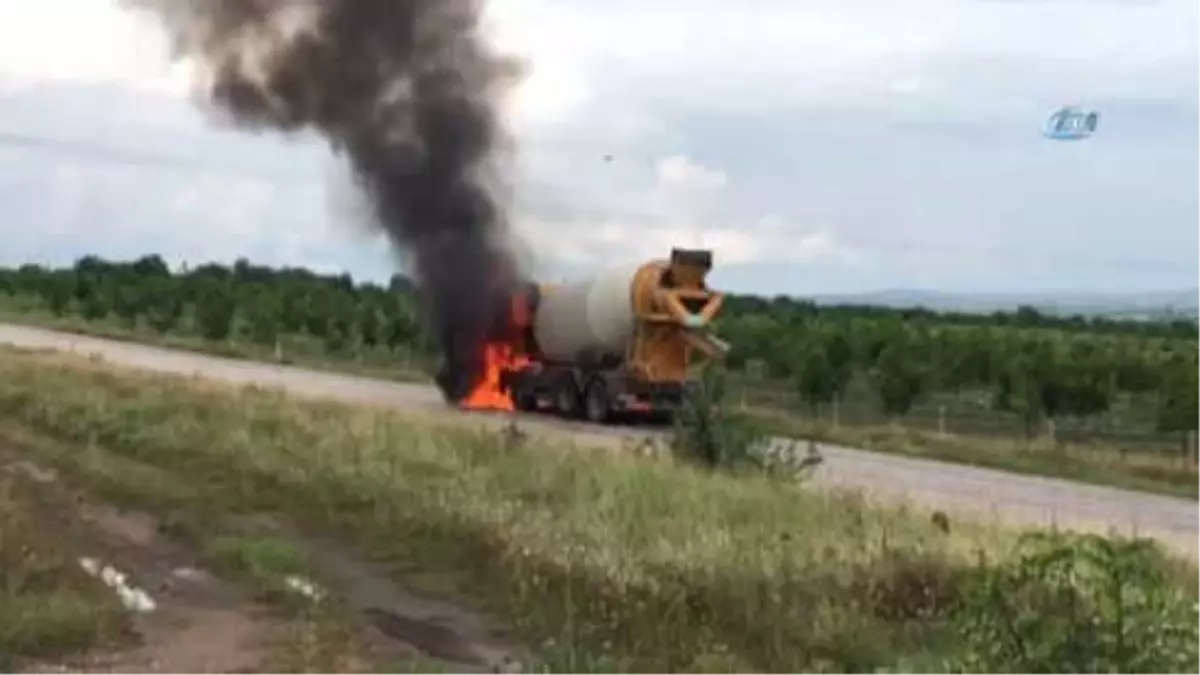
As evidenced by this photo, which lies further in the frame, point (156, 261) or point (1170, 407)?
point (156, 261)

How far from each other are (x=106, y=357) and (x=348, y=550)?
3599cm

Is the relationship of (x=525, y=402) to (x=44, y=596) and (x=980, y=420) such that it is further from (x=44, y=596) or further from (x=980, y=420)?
(x=44, y=596)

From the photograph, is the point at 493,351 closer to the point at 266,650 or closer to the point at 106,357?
the point at 106,357

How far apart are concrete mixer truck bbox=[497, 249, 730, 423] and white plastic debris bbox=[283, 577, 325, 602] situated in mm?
23966

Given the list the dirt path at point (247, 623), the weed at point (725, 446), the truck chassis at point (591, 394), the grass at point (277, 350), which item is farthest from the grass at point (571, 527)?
the grass at point (277, 350)

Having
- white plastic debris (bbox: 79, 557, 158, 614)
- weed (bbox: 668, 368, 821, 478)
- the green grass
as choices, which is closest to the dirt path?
white plastic debris (bbox: 79, 557, 158, 614)

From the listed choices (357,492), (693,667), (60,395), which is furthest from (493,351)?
(693,667)

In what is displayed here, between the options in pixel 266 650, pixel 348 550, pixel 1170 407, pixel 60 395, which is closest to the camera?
pixel 266 650

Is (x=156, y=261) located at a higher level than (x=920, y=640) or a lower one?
higher

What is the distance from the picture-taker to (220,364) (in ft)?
182

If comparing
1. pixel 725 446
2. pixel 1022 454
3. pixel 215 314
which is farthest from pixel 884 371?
pixel 215 314

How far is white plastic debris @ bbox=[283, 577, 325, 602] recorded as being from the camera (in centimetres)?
1548

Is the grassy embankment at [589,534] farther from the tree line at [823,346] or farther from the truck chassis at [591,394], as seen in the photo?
the tree line at [823,346]

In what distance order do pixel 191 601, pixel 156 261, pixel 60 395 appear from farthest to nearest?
pixel 156 261 < pixel 60 395 < pixel 191 601
